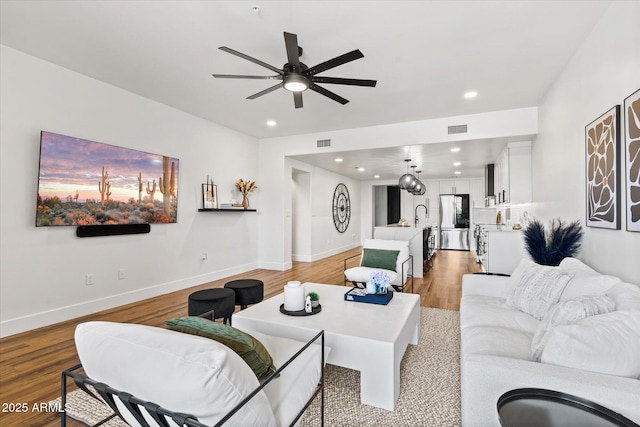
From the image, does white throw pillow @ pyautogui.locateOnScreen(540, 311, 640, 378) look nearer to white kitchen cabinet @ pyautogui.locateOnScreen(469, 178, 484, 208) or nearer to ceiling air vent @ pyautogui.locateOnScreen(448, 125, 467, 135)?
ceiling air vent @ pyautogui.locateOnScreen(448, 125, 467, 135)

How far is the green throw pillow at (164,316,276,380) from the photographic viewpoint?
4.14 ft

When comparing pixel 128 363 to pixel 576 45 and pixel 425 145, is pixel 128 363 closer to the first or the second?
pixel 576 45

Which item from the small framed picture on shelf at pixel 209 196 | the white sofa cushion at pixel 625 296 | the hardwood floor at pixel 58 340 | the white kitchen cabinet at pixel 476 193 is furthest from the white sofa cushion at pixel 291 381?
the white kitchen cabinet at pixel 476 193

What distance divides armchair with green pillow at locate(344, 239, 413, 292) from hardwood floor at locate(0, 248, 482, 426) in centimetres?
48

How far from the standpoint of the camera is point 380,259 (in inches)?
169

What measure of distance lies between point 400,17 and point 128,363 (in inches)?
113

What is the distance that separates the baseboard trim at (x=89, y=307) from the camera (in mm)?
3014

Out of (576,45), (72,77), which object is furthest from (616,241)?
(72,77)

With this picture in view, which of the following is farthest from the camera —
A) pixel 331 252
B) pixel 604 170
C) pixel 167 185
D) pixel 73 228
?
pixel 331 252

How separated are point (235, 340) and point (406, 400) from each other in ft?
4.25

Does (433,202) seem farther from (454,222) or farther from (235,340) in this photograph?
(235,340)

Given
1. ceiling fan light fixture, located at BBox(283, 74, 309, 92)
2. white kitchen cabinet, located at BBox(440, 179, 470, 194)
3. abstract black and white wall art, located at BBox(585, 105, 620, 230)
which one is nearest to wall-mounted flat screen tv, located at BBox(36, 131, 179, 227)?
ceiling fan light fixture, located at BBox(283, 74, 309, 92)

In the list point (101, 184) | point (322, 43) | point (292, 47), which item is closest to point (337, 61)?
point (292, 47)

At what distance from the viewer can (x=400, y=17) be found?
2.53 m
